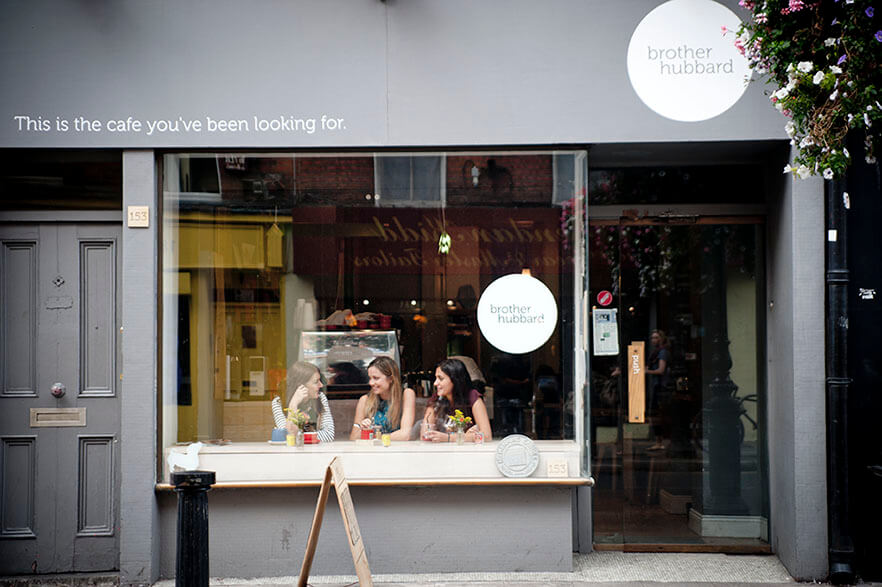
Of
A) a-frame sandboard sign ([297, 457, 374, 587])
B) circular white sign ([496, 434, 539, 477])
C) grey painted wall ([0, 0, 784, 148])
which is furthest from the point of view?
circular white sign ([496, 434, 539, 477])

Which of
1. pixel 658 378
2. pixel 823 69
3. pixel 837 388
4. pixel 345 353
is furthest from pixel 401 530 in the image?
pixel 823 69

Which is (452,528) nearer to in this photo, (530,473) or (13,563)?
(530,473)

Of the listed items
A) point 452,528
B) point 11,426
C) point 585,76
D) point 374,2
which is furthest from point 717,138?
point 11,426

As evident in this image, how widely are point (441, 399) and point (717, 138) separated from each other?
9.97ft

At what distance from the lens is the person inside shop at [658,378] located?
7.12 metres

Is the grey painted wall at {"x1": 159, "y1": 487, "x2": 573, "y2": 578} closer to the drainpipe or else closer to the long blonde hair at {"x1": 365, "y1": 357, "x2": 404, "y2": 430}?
the long blonde hair at {"x1": 365, "y1": 357, "x2": 404, "y2": 430}

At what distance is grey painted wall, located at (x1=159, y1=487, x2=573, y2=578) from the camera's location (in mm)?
6355

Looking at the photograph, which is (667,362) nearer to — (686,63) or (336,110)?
(686,63)

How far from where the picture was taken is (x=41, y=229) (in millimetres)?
6605

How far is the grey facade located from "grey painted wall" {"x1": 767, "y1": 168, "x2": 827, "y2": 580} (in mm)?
23

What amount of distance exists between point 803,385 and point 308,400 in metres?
3.94

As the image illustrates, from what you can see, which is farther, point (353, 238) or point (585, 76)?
point (353, 238)

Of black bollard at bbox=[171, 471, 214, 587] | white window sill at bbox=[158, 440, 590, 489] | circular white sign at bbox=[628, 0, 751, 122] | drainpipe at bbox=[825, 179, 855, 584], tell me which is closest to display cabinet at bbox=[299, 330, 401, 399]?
white window sill at bbox=[158, 440, 590, 489]

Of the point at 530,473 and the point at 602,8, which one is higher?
the point at 602,8
